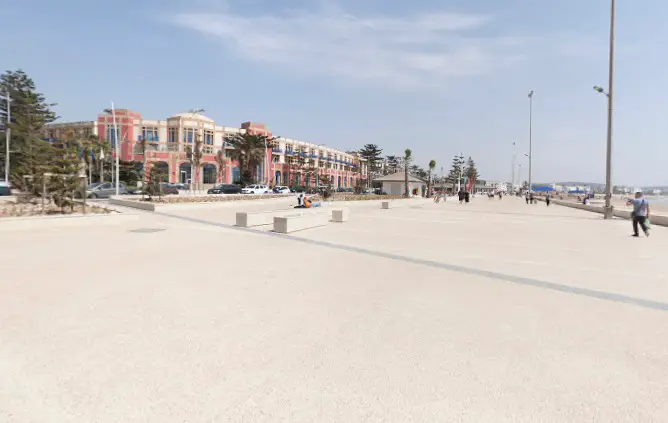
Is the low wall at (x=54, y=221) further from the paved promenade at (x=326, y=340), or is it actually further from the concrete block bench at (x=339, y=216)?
the concrete block bench at (x=339, y=216)

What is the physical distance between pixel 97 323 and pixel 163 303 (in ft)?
2.77

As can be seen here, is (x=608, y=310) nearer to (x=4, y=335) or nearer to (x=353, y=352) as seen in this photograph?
(x=353, y=352)

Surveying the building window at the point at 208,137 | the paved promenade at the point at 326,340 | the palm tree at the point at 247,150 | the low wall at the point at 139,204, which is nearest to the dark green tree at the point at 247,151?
the palm tree at the point at 247,150

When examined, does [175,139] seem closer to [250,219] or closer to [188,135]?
[188,135]

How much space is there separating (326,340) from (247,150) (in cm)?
6354

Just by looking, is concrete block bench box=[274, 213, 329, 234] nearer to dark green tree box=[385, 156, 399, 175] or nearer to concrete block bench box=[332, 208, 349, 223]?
concrete block bench box=[332, 208, 349, 223]

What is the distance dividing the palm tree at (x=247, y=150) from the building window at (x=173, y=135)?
381 inches

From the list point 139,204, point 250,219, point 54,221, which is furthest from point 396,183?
point 54,221

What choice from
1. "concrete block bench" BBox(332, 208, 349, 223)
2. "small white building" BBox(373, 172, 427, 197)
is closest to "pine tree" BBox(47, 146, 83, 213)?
"concrete block bench" BBox(332, 208, 349, 223)

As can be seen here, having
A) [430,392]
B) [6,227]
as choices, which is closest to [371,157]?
[6,227]

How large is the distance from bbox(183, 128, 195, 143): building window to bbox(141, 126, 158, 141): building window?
5080 millimetres

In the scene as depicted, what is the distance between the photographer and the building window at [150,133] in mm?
66875

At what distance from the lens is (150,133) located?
67.1 meters

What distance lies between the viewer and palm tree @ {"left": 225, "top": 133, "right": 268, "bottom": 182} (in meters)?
64.4
